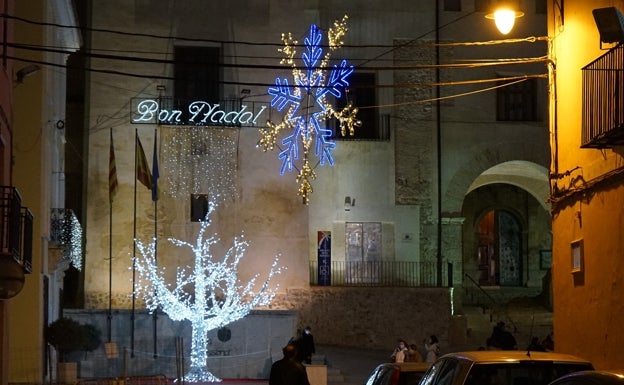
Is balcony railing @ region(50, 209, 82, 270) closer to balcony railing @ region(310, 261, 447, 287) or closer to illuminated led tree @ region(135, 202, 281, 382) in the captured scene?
illuminated led tree @ region(135, 202, 281, 382)

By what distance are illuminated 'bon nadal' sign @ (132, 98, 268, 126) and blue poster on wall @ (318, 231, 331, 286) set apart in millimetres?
5072

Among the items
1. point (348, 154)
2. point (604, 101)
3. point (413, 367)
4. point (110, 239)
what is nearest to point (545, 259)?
point (348, 154)

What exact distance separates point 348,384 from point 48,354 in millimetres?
8133

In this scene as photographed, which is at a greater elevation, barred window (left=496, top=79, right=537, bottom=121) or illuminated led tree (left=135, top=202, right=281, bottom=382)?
barred window (left=496, top=79, right=537, bottom=121)

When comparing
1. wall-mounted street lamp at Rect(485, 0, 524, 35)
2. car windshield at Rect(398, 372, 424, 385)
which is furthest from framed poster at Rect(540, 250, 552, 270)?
wall-mounted street lamp at Rect(485, 0, 524, 35)

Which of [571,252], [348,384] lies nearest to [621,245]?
[571,252]

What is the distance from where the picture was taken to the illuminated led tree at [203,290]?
30734 mm

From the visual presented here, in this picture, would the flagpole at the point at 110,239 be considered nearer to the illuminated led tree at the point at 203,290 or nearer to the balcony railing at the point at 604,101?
the illuminated led tree at the point at 203,290

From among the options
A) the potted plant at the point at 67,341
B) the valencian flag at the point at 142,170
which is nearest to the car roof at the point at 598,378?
the potted plant at the point at 67,341

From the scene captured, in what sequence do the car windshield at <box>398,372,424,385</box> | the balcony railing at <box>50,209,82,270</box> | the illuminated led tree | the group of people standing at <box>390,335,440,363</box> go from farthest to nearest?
the illuminated led tree < the balcony railing at <box>50,209,82,270</box> < the group of people standing at <box>390,335,440,363</box> < the car windshield at <box>398,372,424,385</box>

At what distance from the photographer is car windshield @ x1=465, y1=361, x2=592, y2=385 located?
1083 cm

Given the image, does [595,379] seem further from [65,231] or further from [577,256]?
[65,231]

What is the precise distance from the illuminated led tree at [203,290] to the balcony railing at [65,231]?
3.36 metres

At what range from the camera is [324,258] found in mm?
37375
